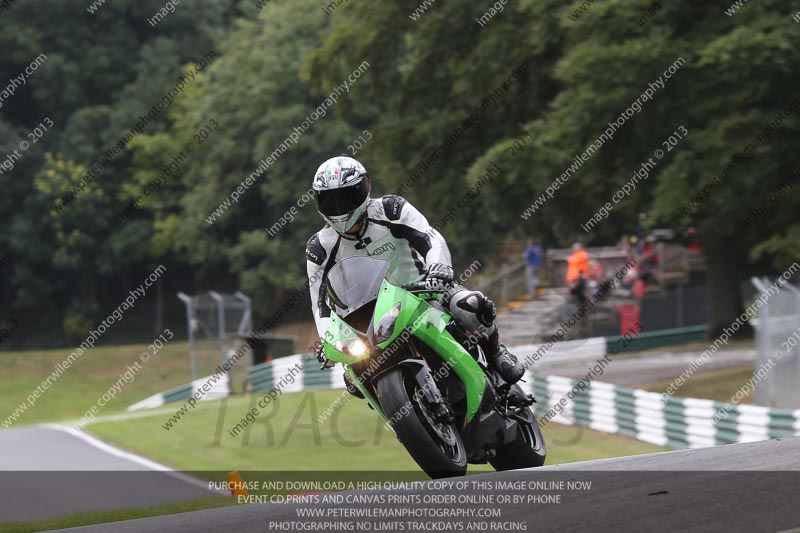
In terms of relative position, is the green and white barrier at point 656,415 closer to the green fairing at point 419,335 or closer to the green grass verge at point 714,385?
the green grass verge at point 714,385

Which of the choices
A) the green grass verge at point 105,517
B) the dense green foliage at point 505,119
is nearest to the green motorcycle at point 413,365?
the green grass verge at point 105,517

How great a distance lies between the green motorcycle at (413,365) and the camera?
7.07 m

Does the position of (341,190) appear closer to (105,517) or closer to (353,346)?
(353,346)

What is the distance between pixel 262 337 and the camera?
27219 millimetres

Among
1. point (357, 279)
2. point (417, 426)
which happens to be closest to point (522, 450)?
A: point (417, 426)

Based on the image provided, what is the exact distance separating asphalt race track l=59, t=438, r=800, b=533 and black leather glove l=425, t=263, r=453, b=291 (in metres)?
1.26

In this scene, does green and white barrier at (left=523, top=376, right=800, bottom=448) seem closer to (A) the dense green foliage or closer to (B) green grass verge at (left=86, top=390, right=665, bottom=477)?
(B) green grass verge at (left=86, top=390, right=665, bottom=477)

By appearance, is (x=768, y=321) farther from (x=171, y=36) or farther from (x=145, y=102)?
(x=171, y=36)

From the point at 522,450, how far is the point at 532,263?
2306 cm

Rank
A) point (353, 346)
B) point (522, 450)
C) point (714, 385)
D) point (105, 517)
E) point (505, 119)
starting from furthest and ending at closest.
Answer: point (505, 119) < point (714, 385) < point (522, 450) < point (105, 517) < point (353, 346)

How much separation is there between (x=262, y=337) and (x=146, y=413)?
317 cm

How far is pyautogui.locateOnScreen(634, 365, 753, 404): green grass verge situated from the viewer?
20359 mm

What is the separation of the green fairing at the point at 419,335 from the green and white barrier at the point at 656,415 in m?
6.85

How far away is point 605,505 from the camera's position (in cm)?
575
